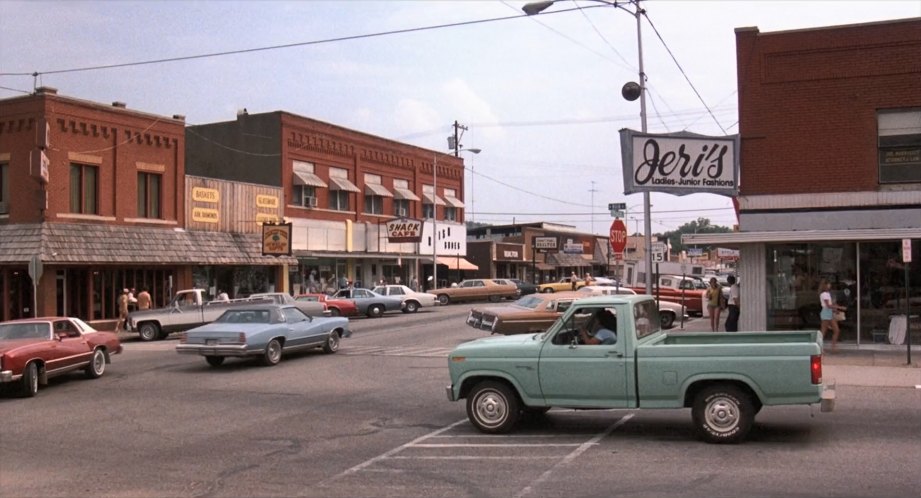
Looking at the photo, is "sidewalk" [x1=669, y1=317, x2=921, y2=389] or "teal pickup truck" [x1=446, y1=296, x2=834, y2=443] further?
"sidewalk" [x1=669, y1=317, x2=921, y2=389]

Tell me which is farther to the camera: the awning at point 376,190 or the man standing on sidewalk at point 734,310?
the awning at point 376,190

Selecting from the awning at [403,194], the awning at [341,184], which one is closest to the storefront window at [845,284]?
the awning at [341,184]

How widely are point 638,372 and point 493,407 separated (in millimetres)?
1912

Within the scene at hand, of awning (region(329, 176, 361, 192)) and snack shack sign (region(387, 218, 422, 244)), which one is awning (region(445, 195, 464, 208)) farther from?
awning (region(329, 176, 361, 192))

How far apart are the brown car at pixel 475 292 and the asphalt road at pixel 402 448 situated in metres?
30.4

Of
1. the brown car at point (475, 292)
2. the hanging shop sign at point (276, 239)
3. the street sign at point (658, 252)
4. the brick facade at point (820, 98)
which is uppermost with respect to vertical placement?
the brick facade at point (820, 98)

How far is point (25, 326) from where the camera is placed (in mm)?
15375

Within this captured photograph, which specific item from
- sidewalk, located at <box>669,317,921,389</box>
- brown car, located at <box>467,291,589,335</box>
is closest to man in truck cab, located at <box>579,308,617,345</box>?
sidewalk, located at <box>669,317,921,389</box>

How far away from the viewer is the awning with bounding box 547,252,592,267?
73.6 meters

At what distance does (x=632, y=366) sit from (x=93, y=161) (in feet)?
87.3

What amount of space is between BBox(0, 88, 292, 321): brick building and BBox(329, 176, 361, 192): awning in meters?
11.1

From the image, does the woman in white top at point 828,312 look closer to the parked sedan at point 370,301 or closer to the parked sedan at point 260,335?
the parked sedan at point 260,335

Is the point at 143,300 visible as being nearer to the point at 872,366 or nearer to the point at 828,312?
the point at 828,312

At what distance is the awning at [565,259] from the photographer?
73562 millimetres
